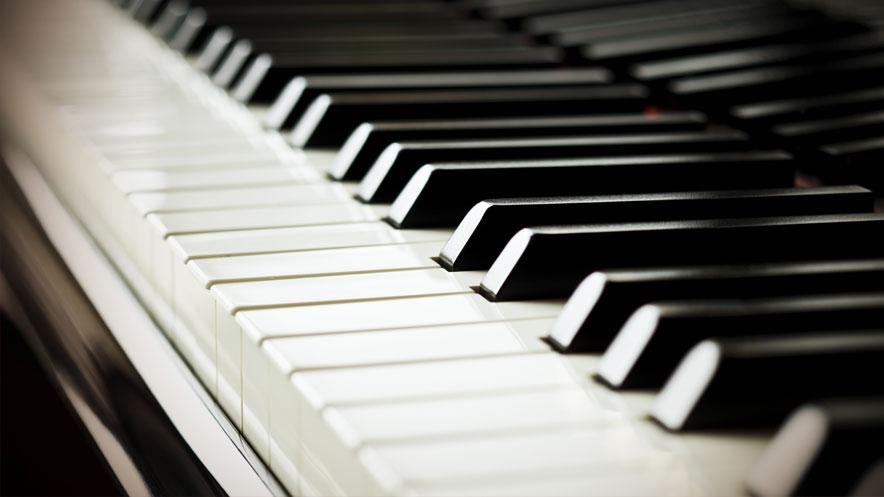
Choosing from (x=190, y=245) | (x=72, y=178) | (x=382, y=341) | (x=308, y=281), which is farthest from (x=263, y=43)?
(x=382, y=341)

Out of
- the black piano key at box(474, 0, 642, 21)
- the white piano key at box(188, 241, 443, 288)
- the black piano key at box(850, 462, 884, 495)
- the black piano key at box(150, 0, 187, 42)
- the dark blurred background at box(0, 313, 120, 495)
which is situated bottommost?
the dark blurred background at box(0, 313, 120, 495)

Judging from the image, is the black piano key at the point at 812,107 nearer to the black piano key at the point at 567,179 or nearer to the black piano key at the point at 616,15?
the black piano key at the point at 567,179

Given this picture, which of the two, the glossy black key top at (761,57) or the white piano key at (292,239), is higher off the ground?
the glossy black key top at (761,57)

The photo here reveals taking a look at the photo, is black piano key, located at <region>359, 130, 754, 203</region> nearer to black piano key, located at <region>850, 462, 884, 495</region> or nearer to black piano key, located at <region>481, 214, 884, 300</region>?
black piano key, located at <region>481, 214, 884, 300</region>

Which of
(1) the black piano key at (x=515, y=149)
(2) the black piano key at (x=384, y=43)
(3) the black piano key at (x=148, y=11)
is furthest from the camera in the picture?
(3) the black piano key at (x=148, y=11)

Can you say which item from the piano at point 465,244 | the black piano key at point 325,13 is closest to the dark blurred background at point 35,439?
the piano at point 465,244

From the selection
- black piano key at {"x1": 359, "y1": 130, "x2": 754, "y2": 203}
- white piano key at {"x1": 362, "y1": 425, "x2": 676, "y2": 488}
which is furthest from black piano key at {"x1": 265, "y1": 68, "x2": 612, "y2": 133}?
white piano key at {"x1": 362, "y1": 425, "x2": 676, "y2": 488}
